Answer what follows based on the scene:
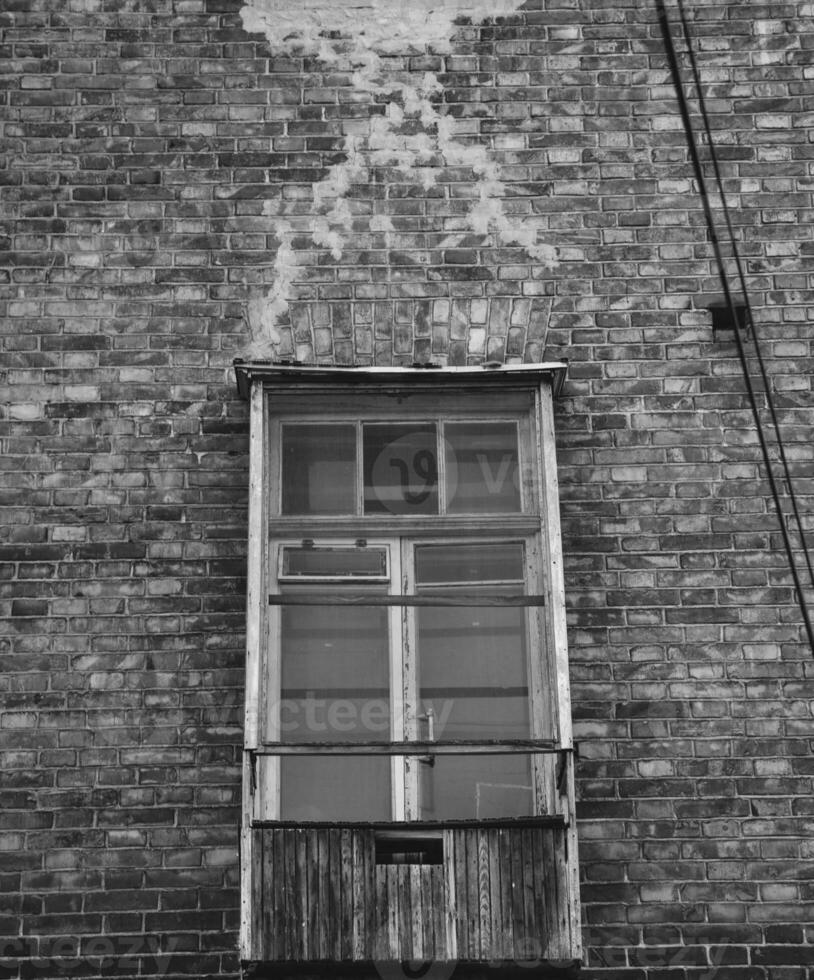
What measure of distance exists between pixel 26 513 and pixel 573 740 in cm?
231

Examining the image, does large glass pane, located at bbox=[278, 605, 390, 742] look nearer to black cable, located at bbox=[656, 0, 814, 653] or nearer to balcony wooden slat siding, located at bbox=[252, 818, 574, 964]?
balcony wooden slat siding, located at bbox=[252, 818, 574, 964]

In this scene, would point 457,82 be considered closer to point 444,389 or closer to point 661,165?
point 661,165

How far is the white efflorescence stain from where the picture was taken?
20.9 ft

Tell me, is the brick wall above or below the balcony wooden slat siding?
above

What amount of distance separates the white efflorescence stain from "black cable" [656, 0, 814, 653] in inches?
26.7

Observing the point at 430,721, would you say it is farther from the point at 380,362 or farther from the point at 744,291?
the point at 744,291

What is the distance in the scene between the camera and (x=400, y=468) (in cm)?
609

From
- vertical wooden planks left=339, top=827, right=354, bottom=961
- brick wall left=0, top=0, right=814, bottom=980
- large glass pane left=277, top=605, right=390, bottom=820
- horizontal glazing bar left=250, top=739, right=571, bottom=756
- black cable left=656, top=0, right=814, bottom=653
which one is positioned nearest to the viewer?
vertical wooden planks left=339, top=827, right=354, bottom=961

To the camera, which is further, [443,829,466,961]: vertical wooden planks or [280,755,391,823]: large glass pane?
[280,755,391,823]: large glass pane

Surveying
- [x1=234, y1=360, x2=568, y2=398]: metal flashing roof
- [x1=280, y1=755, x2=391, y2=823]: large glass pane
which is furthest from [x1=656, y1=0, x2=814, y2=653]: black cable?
[x1=280, y1=755, x2=391, y2=823]: large glass pane

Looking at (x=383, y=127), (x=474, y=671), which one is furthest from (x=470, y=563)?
(x=383, y=127)

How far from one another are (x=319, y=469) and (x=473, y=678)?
1038mm

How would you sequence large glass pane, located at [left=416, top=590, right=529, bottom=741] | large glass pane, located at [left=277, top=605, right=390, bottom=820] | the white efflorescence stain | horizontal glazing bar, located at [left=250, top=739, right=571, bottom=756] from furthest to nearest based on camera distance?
the white efflorescence stain < large glass pane, located at [left=416, top=590, right=529, bottom=741] < large glass pane, located at [left=277, top=605, right=390, bottom=820] < horizontal glazing bar, located at [left=250, top=739, right=571, bottom=756]

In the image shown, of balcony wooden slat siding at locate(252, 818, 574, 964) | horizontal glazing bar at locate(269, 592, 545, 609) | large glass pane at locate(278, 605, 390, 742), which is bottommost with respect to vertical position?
balcony wooden slat siding at locate(252, 818, 574, 964)
